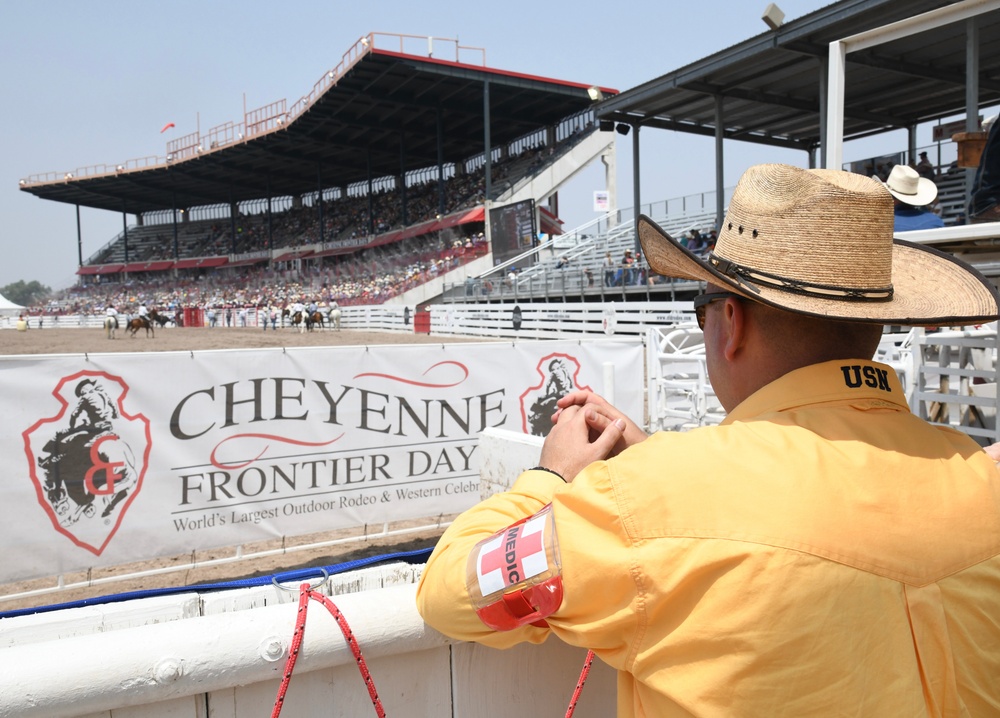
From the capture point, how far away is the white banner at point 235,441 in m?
4.72

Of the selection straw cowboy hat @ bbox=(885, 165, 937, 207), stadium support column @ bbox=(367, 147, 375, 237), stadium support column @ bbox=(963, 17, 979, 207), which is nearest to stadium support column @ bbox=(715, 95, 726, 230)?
stadium support column @ bbox=(963, 17, 979, 207)

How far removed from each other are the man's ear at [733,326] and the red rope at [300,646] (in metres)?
0.86

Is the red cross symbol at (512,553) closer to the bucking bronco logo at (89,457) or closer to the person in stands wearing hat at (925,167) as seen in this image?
the bucking bronco logo at (89,457)

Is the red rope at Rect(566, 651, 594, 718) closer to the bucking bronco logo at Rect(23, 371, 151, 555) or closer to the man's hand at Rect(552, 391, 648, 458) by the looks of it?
the man's hand at Rect(552, 391, 648, 458)

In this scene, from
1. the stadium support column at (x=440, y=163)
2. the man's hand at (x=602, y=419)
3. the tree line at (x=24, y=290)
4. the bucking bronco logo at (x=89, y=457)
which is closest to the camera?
the man's hand at (x=602, y=419)

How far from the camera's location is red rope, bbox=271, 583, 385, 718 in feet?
4.20

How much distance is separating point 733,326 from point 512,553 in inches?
21.7

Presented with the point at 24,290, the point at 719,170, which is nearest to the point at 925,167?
the point at 719,170

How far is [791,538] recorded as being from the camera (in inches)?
35.9

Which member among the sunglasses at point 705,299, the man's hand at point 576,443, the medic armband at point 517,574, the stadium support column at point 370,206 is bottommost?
the medic armband at point 517,574

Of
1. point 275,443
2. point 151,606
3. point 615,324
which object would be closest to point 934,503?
point 151,606

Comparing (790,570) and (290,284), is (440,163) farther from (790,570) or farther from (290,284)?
(790,570)

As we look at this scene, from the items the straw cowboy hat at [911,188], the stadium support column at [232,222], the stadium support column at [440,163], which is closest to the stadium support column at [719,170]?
the straw cowboy hat at [911,188]

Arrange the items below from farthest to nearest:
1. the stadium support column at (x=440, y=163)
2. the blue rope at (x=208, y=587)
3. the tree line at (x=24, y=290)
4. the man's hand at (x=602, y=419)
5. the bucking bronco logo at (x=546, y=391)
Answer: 1. the tree line at (x=24, y=290)
2. the stadium support column at (x=440, y=163)
3. the bucking bronco logo at (x=546, y=391)
4. the blue rope at (x=208, y=587)
5. the man's hand at (x=602, y=419)
